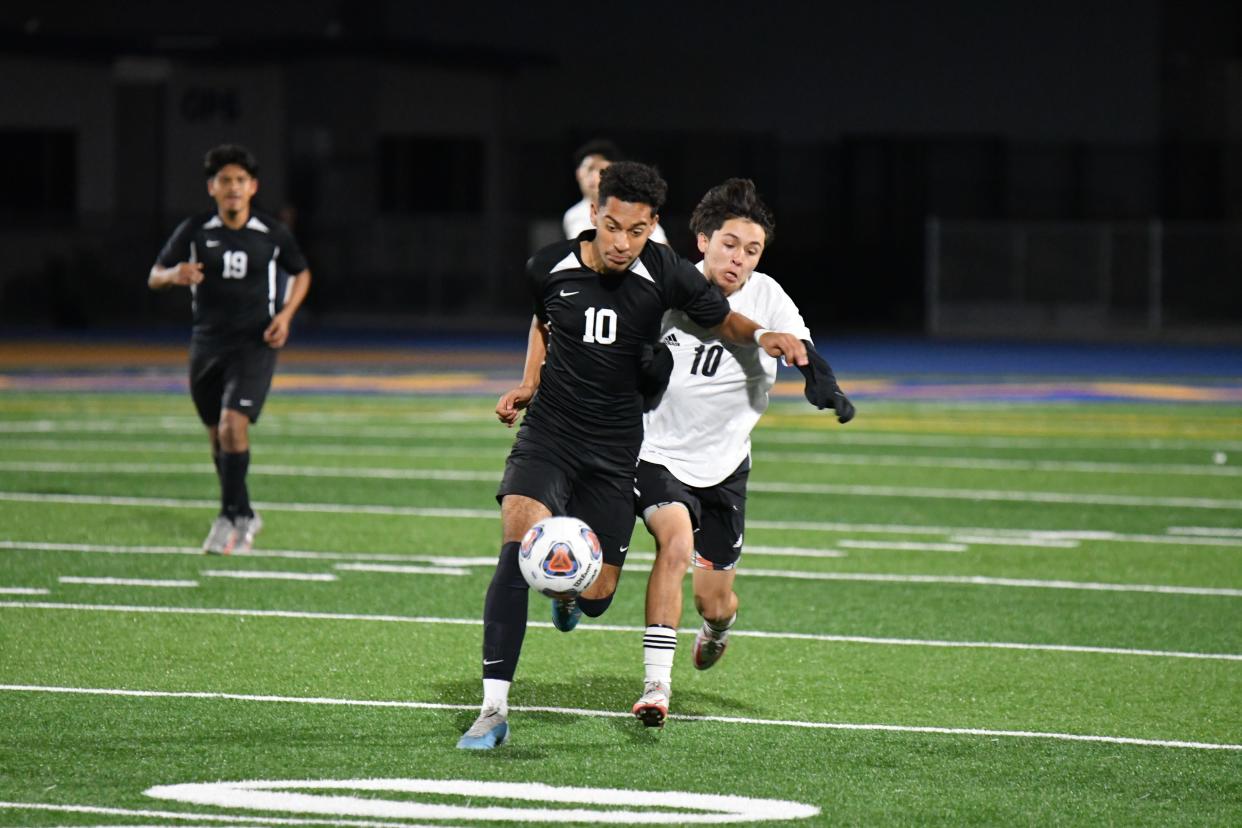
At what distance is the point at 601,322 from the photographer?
691cm

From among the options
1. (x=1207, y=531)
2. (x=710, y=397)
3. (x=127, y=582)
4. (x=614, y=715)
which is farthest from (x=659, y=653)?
(x=1207, y=531)

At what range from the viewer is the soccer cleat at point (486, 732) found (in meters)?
6.52

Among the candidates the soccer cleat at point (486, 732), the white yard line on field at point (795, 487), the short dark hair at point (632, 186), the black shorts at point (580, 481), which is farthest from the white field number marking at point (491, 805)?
the white yard line on field at point (795, 487)

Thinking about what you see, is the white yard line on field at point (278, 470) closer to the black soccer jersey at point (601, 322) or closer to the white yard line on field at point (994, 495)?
the white yard line on field at point (994, 495)

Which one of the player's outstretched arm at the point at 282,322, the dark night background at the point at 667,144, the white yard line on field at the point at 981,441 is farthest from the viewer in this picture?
the dark night background at the point at 667,144

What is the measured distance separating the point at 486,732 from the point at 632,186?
1898 mm

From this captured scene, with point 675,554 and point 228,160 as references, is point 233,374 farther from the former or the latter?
point 675,554

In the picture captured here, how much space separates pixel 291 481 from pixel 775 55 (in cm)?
2793

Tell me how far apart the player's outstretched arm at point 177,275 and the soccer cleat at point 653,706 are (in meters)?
5.10

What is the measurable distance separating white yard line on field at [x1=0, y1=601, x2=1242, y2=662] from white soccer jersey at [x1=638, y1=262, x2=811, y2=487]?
5.50 ft

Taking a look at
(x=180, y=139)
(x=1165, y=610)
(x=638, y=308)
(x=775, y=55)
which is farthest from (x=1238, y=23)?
(x=638, y=308)

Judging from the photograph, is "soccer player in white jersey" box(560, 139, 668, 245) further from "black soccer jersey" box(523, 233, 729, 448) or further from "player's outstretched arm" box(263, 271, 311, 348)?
"black soccer jersey" box(523, 233, 729, 448)

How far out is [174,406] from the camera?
21.5 metres

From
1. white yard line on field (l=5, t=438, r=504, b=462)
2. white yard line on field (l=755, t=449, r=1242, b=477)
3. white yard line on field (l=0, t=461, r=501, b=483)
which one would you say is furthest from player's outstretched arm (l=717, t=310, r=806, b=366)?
white yard line on field (l=5, t=438, r=504, b=462)
